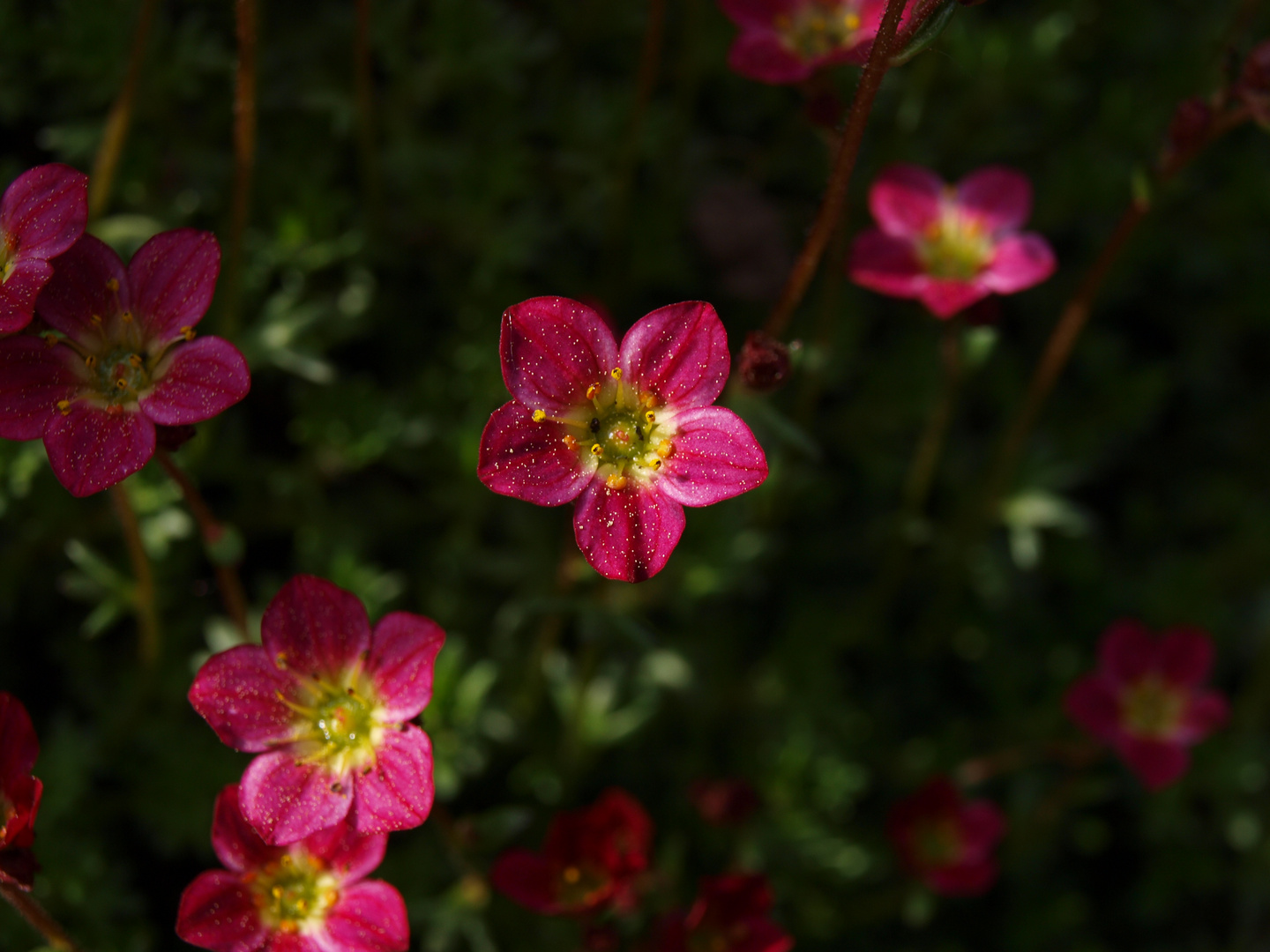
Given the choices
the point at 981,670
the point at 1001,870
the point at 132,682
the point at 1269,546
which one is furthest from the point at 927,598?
the point at 132,682

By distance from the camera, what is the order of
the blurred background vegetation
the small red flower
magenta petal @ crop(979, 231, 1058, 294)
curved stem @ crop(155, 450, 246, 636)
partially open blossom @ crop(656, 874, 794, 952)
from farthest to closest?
the small red flower → the blurred background vegetation → magenta petal @ crop(979, 231, 1058, 294) → partially open blossom @ crop(656, 874, 794, 952) → curved stem @ crop(155, 450, 246, 636)

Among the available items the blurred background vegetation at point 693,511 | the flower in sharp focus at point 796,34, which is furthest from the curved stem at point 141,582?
the flower in sharp focus at point 796,34

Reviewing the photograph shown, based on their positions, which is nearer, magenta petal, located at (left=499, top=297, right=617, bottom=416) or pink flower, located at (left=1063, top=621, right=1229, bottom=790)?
magenta petal, located at (left=499, top=297, right=617, bottom=416)

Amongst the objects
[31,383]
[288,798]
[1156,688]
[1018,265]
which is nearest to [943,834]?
[1156,688]

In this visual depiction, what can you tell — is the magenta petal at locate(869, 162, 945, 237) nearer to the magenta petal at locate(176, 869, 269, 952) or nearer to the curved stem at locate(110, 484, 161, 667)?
the curved stem at locate(110, 484, 161, 667)

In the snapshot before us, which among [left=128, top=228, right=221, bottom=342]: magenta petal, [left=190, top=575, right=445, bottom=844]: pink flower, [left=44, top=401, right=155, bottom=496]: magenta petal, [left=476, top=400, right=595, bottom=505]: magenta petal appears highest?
[left=128, top=228, right=221, bottom=342]: magenta petal

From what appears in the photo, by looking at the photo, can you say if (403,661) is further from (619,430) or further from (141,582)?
(141,582)

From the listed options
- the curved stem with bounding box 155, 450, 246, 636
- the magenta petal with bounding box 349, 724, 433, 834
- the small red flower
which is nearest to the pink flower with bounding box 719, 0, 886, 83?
the curved stem with bounding box 155, 450, 246, 636

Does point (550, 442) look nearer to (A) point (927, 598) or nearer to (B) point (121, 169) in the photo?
(B) point (121, 169)
